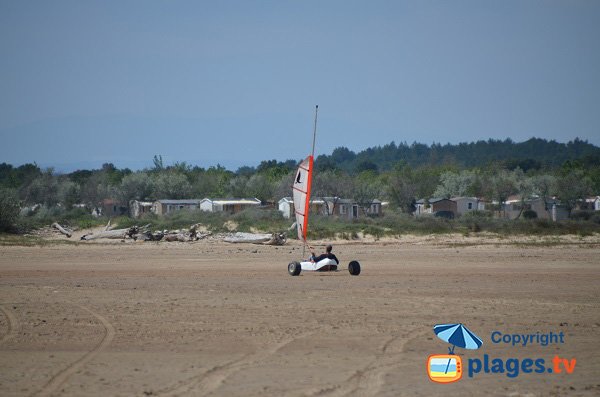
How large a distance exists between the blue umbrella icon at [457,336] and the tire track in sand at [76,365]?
15.2ft

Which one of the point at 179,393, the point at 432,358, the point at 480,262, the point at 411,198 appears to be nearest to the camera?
the point at 179,393

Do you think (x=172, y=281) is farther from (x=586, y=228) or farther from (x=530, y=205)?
(x=530, y=205)

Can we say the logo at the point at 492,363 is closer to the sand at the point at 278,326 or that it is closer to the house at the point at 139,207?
the sand at the point at 278,326

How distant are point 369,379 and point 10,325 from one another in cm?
625

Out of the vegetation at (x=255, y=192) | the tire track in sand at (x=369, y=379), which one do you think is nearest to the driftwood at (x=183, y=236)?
the vegetation at (x=255, y=192)

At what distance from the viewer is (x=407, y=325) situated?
11461 millimetres

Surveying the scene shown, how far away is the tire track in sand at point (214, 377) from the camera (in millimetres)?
7980

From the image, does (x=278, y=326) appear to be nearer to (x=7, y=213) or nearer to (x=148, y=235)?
(x=148, y=235)

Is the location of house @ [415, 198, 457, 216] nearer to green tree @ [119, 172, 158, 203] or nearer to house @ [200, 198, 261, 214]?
house @ [200, 198, 261, 214]

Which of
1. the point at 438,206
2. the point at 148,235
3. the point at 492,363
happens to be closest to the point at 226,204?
the point at 438,206

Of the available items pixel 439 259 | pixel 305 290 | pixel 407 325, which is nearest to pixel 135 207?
pixel 439 259

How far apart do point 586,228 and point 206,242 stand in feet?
64.1

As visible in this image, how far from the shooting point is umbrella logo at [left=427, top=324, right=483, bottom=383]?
863cm

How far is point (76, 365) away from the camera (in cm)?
912
